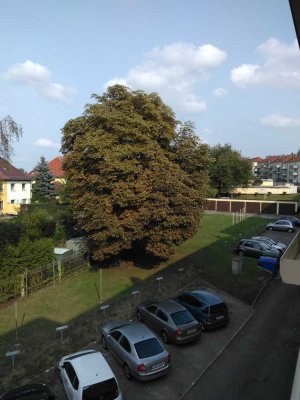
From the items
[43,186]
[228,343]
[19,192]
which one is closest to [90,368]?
[228,343]

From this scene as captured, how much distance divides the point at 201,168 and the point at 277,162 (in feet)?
446

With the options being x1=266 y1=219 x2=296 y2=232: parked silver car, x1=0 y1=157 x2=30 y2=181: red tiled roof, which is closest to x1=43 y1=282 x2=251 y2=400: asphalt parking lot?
x1=266 y1=219 x2=296 y2=232: parked silver car

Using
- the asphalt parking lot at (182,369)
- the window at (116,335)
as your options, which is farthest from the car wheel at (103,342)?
the window at (116,335)

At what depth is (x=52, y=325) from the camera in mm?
16234

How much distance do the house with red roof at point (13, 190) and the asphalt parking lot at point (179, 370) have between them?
144 feet

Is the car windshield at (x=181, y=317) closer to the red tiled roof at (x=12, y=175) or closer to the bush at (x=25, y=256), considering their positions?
the bush at (x=25, y=256)

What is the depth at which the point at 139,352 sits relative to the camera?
39.3 feet

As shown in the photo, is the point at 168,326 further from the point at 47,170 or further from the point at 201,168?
the point at 47,170

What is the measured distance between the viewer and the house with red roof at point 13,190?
54.3m

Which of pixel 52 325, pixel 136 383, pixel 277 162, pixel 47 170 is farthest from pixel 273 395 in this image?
pixel 277 162

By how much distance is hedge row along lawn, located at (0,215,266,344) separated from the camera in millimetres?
17500

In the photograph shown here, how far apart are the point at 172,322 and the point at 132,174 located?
1004 centimetres

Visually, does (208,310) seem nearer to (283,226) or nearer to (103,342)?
(103,342)

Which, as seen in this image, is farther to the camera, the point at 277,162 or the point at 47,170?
the point at 277,162
